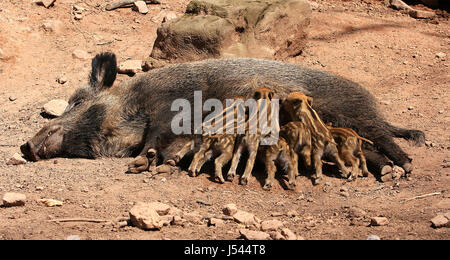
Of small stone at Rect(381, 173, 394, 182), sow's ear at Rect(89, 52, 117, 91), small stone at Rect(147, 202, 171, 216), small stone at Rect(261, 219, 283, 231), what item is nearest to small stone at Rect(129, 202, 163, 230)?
small stone at Rect(147, 202, 171, 216)

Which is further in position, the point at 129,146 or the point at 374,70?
the point at 374,70

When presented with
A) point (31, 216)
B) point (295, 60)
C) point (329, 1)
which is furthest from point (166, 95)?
point (329, 1)

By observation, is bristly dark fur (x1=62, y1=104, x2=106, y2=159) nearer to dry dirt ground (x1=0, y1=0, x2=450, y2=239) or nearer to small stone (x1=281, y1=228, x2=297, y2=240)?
dry dirt ground (x1=0, y1=0, x2=450, y2=239)

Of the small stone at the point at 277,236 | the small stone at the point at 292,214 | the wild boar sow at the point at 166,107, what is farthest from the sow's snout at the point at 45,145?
the small stone at the point at 277,236

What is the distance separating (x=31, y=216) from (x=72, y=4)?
6.40 metres

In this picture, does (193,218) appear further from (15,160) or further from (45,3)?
(45,3)

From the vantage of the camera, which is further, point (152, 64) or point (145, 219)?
point (152, 64)

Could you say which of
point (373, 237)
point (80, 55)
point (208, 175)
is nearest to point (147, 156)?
point (208, 175)

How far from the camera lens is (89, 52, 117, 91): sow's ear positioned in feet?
22.3

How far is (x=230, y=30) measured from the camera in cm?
785

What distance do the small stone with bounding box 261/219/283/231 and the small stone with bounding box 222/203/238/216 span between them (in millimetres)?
345

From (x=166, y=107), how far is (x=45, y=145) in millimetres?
1455

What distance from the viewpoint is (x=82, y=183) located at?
527 cm
